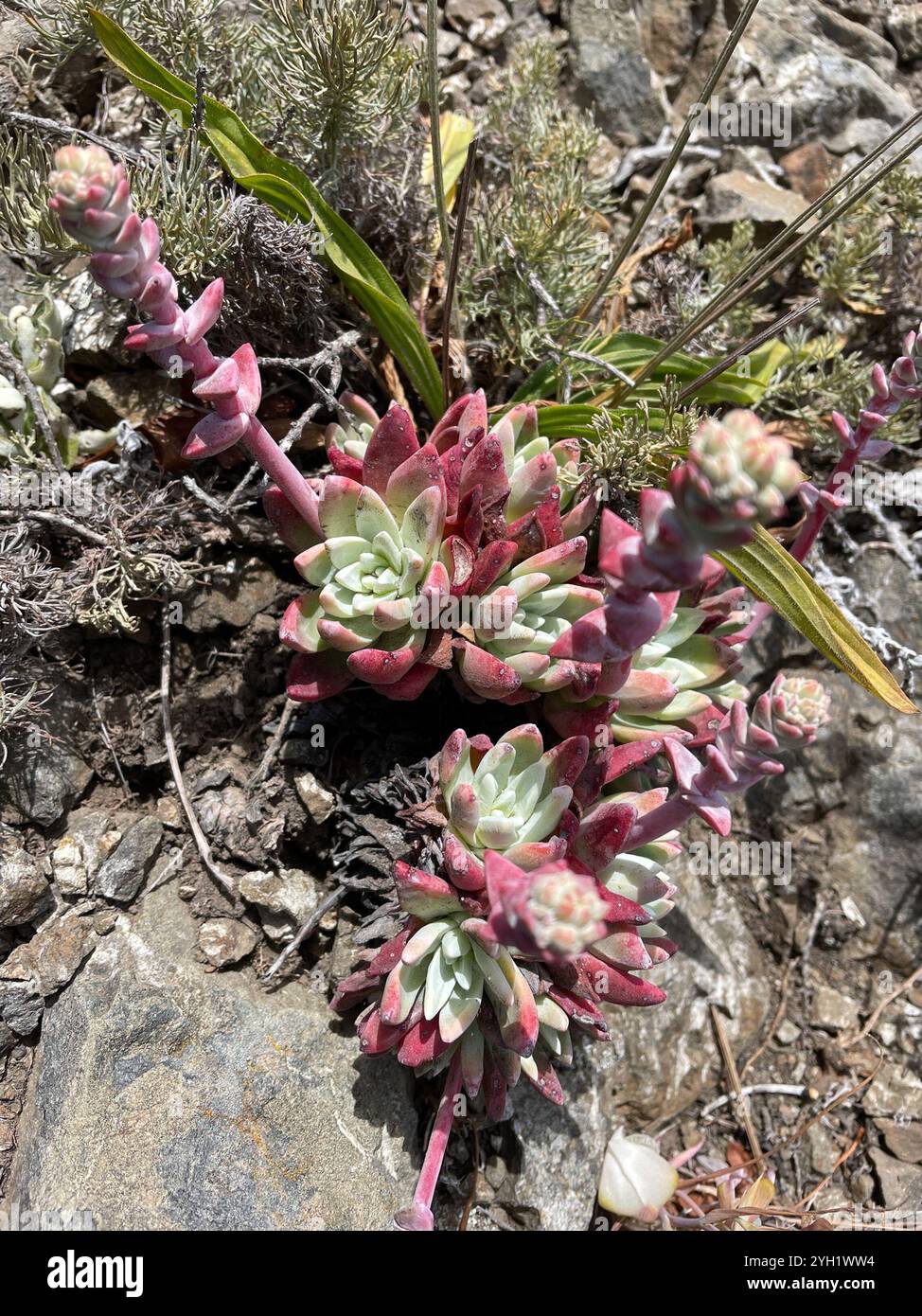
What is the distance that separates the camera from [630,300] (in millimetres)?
3416

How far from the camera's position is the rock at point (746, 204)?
340cm

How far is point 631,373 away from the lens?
2969 millimetres

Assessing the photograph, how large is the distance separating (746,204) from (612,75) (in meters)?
0.85

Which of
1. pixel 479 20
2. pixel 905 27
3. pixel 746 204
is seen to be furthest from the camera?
pixel 905 27

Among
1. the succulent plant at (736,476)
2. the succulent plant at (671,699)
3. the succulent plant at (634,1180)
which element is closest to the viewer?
the succulent plant at (736,476)

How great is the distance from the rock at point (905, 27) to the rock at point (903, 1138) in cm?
468

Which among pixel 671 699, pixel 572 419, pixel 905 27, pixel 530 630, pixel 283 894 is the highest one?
pixel 905 27

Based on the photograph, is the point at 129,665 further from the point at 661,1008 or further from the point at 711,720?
the point at 661,1008

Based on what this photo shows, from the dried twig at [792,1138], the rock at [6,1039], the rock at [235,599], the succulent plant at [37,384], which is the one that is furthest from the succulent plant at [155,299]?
the dried twig at [792,1138]

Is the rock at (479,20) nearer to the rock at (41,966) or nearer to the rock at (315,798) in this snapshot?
the rock at (315,798)

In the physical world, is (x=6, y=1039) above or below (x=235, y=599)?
below

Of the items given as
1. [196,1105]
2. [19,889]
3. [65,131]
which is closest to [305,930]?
[196,1105]

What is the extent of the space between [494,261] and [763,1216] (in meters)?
3.22

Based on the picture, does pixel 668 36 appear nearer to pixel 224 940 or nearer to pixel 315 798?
pixel 315 798
